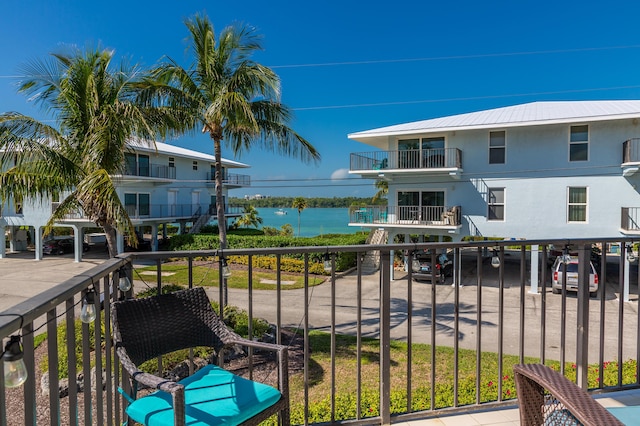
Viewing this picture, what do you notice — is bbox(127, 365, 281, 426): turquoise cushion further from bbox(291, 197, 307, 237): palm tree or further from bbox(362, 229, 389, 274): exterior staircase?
bbox(291, 197, 307, 237): palm tree

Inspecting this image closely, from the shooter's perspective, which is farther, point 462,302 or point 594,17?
point 594,17

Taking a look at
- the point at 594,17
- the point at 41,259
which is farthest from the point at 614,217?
the point at 41,259

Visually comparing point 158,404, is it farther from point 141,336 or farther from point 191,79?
point 191,79

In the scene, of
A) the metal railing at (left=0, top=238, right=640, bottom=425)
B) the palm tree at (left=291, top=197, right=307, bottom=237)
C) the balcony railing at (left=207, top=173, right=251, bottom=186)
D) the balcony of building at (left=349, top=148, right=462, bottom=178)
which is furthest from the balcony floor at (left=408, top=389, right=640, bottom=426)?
the palm tree at (left=291, top=197, right=307, bottom=237)

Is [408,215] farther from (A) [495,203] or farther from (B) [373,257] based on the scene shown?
(B) [373,257]

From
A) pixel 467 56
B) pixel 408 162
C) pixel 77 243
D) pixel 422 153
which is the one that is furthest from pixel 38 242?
pixel 467 56

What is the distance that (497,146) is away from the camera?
1477cm

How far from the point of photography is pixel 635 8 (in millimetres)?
15359

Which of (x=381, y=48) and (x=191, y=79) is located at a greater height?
(x=381, y=48)

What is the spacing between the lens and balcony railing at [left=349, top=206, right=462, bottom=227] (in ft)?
49.6

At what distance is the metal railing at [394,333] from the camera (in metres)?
1.53

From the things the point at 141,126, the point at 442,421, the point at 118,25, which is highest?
the point at 118,25

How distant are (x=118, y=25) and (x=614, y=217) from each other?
20776mm

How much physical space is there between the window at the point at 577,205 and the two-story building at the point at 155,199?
687 inches
